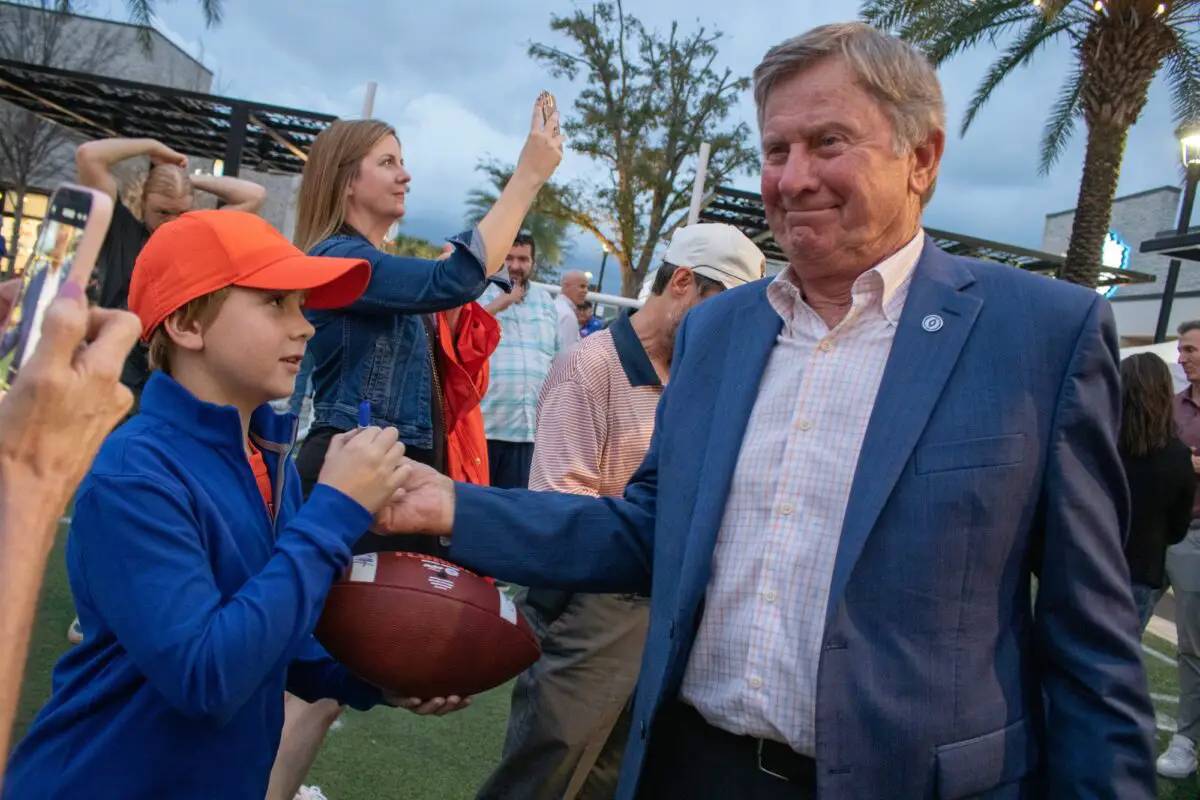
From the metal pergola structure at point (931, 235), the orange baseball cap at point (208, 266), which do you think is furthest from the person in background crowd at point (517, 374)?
the metal pergola structure at point (931, 235)

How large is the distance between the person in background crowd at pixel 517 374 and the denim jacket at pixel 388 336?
7.51ft

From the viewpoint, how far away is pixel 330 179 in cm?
331

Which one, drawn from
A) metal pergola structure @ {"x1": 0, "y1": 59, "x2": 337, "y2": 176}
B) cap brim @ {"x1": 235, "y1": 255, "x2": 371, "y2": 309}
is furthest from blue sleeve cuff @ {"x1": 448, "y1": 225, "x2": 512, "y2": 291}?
metal pergola structure @ {"x1": 0, "y1": 59, "x2": 337, "y2": 176}

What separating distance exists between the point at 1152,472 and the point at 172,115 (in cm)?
1709

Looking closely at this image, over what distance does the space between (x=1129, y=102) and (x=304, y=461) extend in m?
13.6

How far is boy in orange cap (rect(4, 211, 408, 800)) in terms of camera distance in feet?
5.67

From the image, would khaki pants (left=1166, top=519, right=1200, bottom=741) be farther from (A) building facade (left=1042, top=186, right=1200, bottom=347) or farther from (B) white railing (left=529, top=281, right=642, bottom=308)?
(A) building facade (left=1042, top=186, right=1200, bottom=347)

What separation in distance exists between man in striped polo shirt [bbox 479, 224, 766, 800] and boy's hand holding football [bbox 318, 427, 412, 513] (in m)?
1.13

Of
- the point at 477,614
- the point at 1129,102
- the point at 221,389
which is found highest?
the point at 1129,102

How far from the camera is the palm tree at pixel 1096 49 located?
12.8 meters

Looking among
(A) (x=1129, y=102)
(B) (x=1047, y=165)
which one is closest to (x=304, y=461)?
(A) (x=1129, y=102)

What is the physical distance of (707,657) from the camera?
1.89 metres

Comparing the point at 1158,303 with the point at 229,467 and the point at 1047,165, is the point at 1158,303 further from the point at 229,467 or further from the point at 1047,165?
the point at 229,467

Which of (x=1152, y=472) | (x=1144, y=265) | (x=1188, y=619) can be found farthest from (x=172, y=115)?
(x=1144, y=265)
